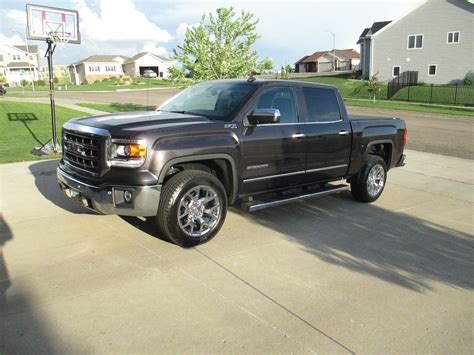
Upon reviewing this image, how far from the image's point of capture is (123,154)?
14.6ft

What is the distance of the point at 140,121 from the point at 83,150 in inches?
27.7

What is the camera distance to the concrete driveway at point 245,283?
3205mm

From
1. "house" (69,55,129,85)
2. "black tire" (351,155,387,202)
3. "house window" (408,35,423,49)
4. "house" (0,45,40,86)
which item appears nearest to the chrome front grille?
"black tire" (351,155,387,202)

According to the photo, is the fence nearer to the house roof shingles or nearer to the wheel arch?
the wheel arch

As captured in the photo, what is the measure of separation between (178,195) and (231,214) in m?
1.65

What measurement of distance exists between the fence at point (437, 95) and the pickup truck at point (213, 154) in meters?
27.7

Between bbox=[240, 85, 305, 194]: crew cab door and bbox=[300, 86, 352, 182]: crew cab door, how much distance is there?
0.61 feet

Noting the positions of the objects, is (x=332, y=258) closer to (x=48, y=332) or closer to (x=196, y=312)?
(x=196, y=312)

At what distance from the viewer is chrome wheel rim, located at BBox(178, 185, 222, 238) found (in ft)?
15.6

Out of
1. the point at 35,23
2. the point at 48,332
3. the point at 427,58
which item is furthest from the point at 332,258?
the point at 427,58

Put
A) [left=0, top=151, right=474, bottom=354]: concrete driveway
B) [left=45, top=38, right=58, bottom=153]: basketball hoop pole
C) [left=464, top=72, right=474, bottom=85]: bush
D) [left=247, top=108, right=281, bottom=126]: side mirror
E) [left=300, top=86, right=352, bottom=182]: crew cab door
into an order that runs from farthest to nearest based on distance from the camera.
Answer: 1. [left=464, top=72, right=474, bottom=85]: bush
2. [left=45, top=38, right=58, bottom=153]: basketball hoop pole
3. [left=300, top=86, right=352, bottom=182]: crew cab door
4. [left=247, top=108, right=281, bottom=126]: side mirror
5. [left=0, top=151, right=474, bottom=354]: concrete driveway

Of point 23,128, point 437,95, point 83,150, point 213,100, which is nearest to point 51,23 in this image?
point 23,128

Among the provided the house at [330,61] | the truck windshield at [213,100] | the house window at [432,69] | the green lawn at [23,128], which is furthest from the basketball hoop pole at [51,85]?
the house at [330,61]

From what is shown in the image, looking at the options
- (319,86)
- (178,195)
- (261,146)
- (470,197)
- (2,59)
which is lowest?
(470,197)
